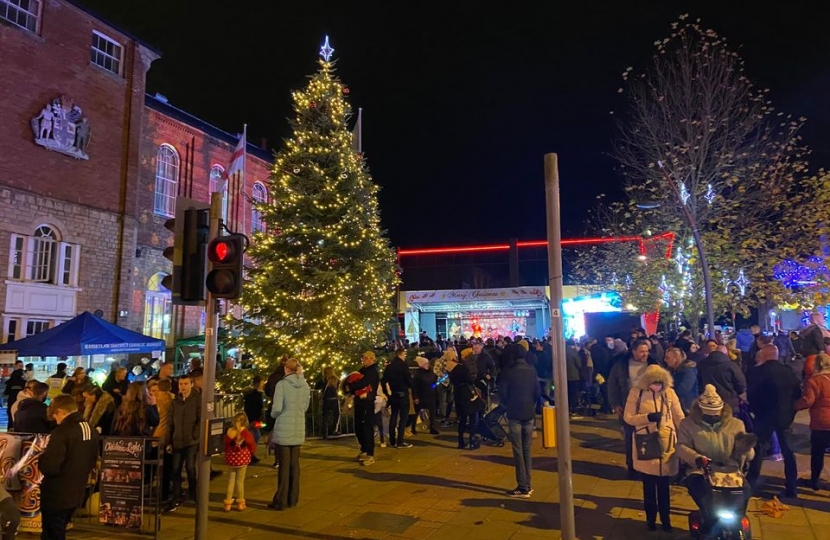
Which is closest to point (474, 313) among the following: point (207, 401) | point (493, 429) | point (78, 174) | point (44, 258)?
point (78, 174)

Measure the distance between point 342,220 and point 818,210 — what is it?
44.7 feet

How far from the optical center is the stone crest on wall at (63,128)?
67.9 ft

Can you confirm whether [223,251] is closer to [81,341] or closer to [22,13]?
[81,341]

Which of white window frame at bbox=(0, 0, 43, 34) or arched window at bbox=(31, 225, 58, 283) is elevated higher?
white window frame at bbox=(0, 0, 43, 34)

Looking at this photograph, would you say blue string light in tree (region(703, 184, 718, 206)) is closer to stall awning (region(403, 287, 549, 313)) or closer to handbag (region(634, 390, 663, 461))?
handbag (region(634, 390, 663, 461))

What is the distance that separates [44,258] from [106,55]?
8590mm

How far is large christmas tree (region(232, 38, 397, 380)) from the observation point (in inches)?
594

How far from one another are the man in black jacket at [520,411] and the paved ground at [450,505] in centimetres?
31

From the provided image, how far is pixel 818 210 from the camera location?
17297mm

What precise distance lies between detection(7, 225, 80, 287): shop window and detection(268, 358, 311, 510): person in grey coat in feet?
55.1

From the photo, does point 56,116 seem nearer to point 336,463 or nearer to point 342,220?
point 342,220

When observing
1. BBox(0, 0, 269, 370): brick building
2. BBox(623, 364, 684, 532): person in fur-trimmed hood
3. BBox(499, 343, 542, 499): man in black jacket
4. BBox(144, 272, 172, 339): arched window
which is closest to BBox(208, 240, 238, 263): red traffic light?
BBox(499, 343, 542, 499): man in black jacket

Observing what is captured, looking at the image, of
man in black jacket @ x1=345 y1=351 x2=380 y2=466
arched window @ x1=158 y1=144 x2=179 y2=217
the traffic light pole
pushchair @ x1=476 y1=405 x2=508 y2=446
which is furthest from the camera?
arched window @ x1=158 y1=144 x2=179 y2=217

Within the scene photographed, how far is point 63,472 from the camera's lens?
17.9ft
